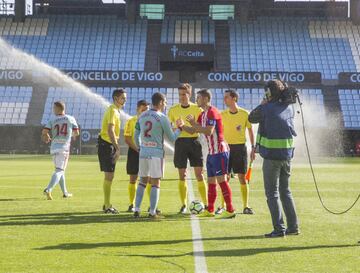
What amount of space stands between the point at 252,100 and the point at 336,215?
4034cm

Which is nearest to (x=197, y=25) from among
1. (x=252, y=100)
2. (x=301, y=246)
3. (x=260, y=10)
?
(x=260, y=10)

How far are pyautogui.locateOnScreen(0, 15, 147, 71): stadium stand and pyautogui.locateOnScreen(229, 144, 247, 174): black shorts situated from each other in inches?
1663

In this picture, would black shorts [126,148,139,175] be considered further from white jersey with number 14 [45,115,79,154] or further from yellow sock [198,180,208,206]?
white jersey with number 14 [45,115,79,154]

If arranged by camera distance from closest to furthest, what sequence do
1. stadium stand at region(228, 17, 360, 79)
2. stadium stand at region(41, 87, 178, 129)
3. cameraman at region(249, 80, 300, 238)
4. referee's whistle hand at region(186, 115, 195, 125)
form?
1. cameraman at region(249, 80, 300, 238)
2. referee's whistle hand at region(186, 115, 195, 125)
3. stadium stand at region(41, 87, 178, 129)
4. stadium stand at region(228, 17, 360, 79)

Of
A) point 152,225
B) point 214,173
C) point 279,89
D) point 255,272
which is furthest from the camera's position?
point 214,173

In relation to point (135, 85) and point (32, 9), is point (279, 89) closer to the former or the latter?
point (135, 85)

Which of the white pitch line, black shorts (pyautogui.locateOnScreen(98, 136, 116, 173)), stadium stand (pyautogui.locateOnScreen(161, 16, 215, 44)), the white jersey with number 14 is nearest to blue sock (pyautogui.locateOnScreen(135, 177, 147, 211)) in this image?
the white pitch line

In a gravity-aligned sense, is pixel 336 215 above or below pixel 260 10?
below

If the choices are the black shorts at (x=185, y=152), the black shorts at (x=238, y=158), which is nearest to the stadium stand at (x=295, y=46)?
the black shorts at (x=238, y=158)

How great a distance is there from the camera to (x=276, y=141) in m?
9.11

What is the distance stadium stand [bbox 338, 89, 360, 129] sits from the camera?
4912cm

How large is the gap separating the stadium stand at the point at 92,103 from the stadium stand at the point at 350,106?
493 inches

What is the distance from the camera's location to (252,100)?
51.4 meters

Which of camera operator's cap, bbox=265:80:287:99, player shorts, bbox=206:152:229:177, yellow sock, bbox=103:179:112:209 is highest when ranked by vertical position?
camera operator's cap, bbox=265:80:287:99
